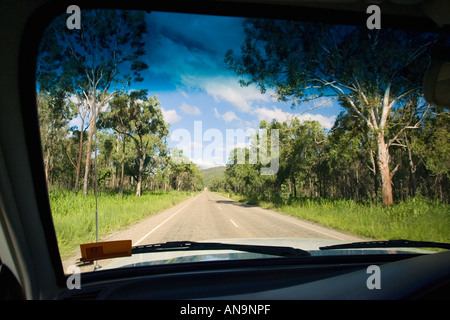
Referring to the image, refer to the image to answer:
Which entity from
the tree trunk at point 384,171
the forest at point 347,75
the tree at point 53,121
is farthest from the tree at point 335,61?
the tree at point 53,121

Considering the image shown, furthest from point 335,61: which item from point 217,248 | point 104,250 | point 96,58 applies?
point 104,250

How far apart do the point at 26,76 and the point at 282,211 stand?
45.1 feet

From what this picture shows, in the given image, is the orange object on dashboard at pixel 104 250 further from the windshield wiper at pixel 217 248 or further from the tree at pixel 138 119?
the tree at pixel 138 119

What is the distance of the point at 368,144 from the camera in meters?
11.7

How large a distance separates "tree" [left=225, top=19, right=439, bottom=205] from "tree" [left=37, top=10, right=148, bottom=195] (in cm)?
124

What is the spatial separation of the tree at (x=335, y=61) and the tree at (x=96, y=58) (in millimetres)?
1239

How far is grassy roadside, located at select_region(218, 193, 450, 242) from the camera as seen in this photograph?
A: 6.35 metres

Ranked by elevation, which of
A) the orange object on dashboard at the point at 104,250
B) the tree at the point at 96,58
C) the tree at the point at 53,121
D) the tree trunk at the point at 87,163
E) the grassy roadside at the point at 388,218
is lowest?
the grassy roadside at the point at 388,218

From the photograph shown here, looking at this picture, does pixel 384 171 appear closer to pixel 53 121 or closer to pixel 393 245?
pixel 393 245

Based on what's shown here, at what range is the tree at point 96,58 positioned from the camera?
2352mm

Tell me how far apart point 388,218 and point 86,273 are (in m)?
9.08

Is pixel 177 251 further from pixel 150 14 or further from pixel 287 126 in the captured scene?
pixel 287 126

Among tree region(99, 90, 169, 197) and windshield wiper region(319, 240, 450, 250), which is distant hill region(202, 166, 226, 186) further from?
windshield wiper region(319, 240, 450, 250)

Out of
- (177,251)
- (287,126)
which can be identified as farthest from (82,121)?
(287,126)
